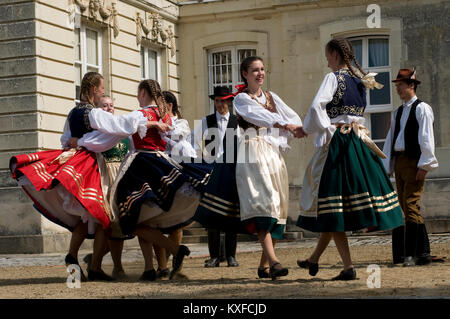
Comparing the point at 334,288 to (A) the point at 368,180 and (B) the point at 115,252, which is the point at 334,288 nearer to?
(A) the point at 368,180

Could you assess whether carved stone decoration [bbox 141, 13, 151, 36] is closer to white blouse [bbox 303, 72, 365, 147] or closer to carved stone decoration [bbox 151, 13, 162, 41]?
carved stone decoration [bbox 151, 13, 162, 41]

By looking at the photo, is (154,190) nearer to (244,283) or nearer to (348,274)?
(244,283)

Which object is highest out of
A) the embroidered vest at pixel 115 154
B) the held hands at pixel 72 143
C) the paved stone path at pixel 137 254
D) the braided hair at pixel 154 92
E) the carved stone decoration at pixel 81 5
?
the carved stone decoration at pixel 81 5

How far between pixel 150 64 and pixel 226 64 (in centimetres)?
155

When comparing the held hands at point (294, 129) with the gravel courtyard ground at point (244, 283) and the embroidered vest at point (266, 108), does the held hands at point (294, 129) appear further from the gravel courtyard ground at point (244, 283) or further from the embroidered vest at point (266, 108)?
the gravel courtyard ground at point (244, 283)

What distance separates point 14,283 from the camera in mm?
7703

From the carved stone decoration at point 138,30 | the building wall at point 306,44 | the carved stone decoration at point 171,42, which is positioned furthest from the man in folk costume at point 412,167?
the carved stone decoration at point 171,42

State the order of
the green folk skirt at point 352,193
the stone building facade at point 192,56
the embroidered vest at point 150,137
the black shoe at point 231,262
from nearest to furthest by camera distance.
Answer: the green folk skirt at point 352,193, the embroidered vest at point 150,137, the black shoe at point 231,262, the stone building facade at point 192,56

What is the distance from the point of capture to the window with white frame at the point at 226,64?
17.3m

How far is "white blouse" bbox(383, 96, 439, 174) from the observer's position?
→ 819 cm

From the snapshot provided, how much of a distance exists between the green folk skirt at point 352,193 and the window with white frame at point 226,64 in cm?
1052

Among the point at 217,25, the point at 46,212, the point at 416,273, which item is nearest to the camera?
the point at 416,273

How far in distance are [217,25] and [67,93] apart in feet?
14.7
